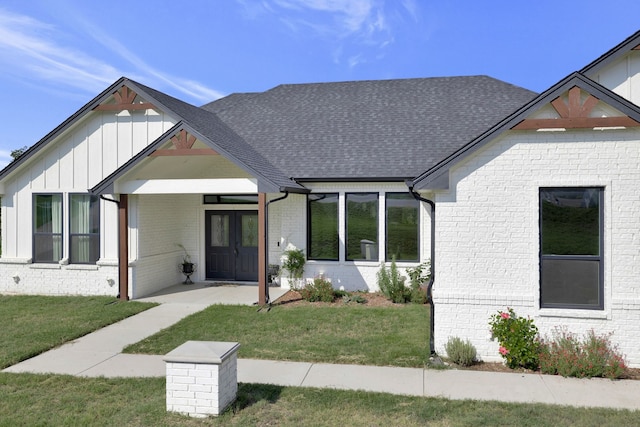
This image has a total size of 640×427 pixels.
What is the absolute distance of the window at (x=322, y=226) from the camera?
14.1 m

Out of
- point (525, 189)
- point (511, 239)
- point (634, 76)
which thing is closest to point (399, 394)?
point (511, 239)

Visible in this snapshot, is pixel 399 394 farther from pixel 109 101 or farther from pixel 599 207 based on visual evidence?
pixel 109 101

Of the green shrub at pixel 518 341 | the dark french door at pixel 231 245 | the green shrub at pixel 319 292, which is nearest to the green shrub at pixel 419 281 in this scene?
the green shrub at pixel 319 292

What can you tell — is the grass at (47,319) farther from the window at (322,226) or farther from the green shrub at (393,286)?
the green shrub at (393,286)

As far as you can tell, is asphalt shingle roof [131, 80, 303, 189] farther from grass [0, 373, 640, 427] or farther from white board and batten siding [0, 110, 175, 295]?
grass [0, 373, 640, 427]

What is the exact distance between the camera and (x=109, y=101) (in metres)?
13.8

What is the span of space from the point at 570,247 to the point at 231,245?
1079 centimetres

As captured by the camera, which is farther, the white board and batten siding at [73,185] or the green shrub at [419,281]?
the white board and batten siding at [73,185]

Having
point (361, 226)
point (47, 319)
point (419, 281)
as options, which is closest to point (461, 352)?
point (419, 281)

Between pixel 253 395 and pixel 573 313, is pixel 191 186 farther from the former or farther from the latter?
pixel 573 313

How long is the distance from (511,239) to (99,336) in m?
8.46

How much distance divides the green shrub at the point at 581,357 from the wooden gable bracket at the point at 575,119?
344cm

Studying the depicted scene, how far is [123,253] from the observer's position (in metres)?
12.6

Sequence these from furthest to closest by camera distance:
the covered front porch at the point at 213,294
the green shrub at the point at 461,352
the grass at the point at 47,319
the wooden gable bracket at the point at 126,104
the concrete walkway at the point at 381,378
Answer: the wooden gable bracket at the point at 126,104, the covered front porch at the point at 213,294, the grass at the point at 47,319, the green shrub at the point at 461,352, the concrete walkway at the point at 381,378
